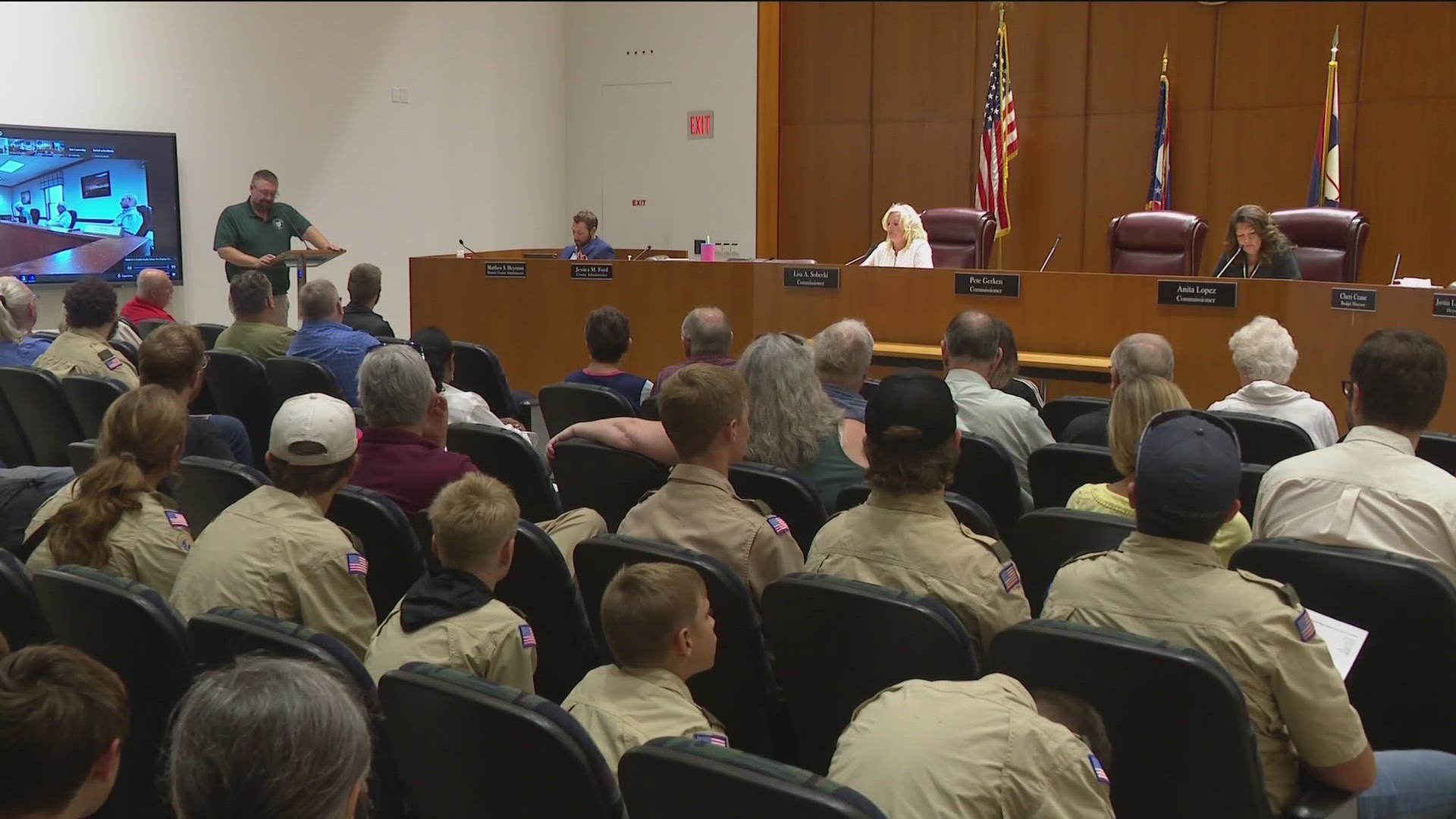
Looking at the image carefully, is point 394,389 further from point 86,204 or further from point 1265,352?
point 86,204

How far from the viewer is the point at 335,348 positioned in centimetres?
538

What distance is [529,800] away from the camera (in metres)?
1.75

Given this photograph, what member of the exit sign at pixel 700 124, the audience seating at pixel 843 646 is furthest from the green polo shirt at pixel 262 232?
the audience seating at pixel 843 646

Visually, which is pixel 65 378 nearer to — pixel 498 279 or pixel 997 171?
pixel 498 279

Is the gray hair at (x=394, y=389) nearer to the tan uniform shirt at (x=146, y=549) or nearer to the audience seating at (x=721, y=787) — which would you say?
the tan uniform shirt at (x=146, y=549)

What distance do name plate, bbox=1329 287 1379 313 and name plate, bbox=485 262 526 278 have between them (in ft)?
14.7

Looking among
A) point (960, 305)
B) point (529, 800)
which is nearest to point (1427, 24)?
point (960, 305)

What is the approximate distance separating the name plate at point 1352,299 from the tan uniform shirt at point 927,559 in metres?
4.03

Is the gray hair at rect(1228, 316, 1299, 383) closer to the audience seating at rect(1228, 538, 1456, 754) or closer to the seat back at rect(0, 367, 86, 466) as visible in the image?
the audience seating at rect(1228, 538, 1456, 754)

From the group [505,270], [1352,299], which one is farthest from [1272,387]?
[505,270]

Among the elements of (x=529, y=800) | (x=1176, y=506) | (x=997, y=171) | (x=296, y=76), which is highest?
(x=296, y=76)

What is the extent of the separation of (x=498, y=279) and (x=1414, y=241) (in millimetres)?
6102

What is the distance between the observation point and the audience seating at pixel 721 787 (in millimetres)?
1366

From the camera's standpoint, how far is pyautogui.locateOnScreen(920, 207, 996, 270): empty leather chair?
8.21 metres
